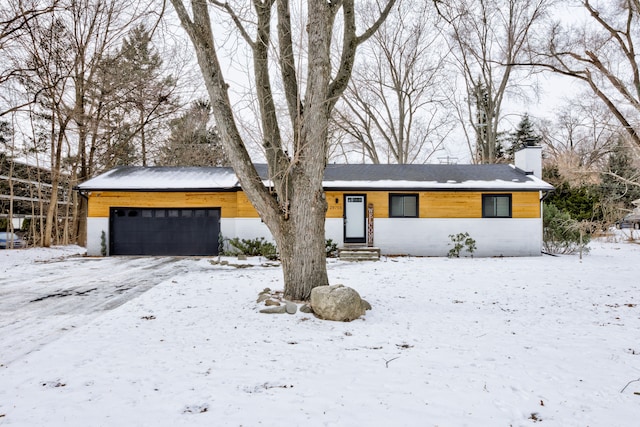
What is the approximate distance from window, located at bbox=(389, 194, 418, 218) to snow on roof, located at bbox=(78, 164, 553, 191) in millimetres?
435

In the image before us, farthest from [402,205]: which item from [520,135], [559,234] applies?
[520,135]

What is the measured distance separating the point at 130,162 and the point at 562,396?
73.0 feet

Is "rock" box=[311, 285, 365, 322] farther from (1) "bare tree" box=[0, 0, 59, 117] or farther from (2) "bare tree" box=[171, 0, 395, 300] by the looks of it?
(1) "bare tree" box=[0, 0, 59, 117]

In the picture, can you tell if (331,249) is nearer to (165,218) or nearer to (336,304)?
(165,218)

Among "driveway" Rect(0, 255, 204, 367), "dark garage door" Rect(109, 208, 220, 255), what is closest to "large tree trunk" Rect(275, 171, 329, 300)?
"driveway" Rect(0, 255, 204, 367)

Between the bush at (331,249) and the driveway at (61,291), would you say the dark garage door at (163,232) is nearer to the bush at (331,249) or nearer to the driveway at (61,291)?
the driveway at (61,291)

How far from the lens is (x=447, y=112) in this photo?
82.4 feet

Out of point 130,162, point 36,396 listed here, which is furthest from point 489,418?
point 130,162

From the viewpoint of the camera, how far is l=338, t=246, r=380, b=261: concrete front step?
12.5 meters

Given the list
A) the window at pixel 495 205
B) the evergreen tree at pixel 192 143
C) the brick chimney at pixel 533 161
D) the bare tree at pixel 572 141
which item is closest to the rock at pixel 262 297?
the window at pixel 495 205

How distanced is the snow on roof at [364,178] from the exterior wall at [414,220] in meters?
0.34

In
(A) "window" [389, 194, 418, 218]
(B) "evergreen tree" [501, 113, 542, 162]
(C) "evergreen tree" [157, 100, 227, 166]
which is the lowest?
(A) "window" [389, 194, 418, 218]

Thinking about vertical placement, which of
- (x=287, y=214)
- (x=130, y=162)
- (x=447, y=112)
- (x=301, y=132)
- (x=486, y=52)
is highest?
(x=486, y=52)

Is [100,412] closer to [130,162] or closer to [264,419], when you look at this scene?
[264,419]
